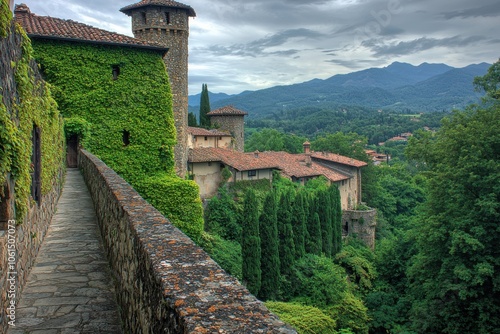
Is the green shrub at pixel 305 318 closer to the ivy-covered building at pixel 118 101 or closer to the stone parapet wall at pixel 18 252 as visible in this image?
the ivy-covered building at pixel 118 101

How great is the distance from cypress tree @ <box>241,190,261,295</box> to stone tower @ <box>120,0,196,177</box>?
581cm

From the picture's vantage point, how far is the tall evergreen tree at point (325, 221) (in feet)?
122

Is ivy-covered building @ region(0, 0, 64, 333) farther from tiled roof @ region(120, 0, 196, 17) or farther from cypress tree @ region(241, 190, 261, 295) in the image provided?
tiled roof @ region(120, 0, 196, 17)

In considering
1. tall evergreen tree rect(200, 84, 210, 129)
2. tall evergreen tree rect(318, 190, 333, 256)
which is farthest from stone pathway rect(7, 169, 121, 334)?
tall evergreen tree rect(200, 84, 210, 129)

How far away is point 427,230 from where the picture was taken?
19.8 m

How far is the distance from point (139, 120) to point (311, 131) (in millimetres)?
165508

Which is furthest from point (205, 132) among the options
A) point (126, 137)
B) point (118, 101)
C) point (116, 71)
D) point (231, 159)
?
point (118, 101)

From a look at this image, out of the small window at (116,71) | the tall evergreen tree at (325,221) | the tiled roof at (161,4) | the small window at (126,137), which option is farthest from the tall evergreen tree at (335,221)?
the small window at (116,71)

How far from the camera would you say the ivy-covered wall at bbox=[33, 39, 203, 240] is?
18.2 m

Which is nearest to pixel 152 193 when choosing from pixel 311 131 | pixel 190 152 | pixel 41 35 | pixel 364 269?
pixel 41 35

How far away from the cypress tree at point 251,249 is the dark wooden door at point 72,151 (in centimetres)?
1128

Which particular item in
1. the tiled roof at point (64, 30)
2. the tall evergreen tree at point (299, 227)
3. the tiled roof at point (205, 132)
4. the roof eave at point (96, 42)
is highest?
the tiled roof at point (64, 30)

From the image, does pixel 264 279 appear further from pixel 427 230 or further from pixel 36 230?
pixel 36 230

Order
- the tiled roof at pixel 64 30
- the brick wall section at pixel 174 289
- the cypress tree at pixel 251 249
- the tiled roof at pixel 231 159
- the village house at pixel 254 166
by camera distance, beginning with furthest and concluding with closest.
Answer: the village house at pixel 254 166
the tiled roof at pixel 231 159
the cypress tree at pixel 251 249
the tiled roof at pixel 64 30
the brick wall section at pixel 174 289
